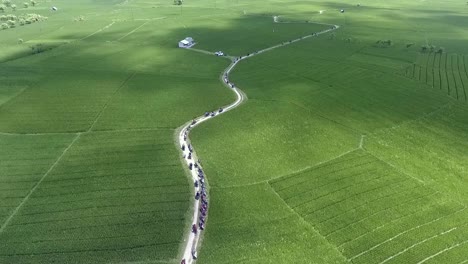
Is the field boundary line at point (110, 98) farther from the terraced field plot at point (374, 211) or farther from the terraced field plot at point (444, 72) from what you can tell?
the terraced field plot at point (444, 72)

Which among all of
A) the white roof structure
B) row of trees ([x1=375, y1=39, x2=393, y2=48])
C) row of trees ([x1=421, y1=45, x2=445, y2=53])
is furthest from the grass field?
the white roof structure

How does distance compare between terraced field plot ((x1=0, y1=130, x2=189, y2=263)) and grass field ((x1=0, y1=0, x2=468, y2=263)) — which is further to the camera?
grass field ((x1=0, y1=0, x2=468, y2=263))

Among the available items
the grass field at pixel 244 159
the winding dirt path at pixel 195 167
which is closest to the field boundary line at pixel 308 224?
the grass field at pixel 244 159

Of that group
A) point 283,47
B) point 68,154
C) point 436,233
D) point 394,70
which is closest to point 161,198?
point 68,154

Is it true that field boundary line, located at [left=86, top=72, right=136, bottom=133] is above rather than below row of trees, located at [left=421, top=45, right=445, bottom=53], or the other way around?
below

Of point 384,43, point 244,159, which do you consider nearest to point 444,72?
point 384,43

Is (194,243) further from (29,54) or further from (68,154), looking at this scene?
(29,54)

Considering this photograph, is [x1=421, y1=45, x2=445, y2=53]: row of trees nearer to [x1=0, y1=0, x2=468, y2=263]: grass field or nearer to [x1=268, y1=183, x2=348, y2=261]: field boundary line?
[x1=0, y1=0, x2=468, y2=263]: grass field

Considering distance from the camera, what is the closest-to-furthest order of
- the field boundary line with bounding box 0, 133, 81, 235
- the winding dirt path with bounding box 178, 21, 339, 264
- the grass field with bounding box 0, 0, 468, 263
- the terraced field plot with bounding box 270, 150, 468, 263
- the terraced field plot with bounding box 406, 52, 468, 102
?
the winding dirt path with bounding box 178, 21, 339, 264
the terraced field plot with bounding box 270, 150, 468, 263
the grass field with bounding box 0, 0, 468, 263
the field boundary line with bounding box 0, 133, 81, 235
the terraced field plot with bounding box 406, 52, 468, 102

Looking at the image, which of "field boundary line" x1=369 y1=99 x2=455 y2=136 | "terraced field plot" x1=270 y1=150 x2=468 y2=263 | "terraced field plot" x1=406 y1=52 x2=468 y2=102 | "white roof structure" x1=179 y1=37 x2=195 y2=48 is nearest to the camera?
"terraced field plot" x1=270 y1=150 x2=468 y2=263

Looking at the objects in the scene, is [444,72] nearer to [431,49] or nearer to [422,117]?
[431,49]
